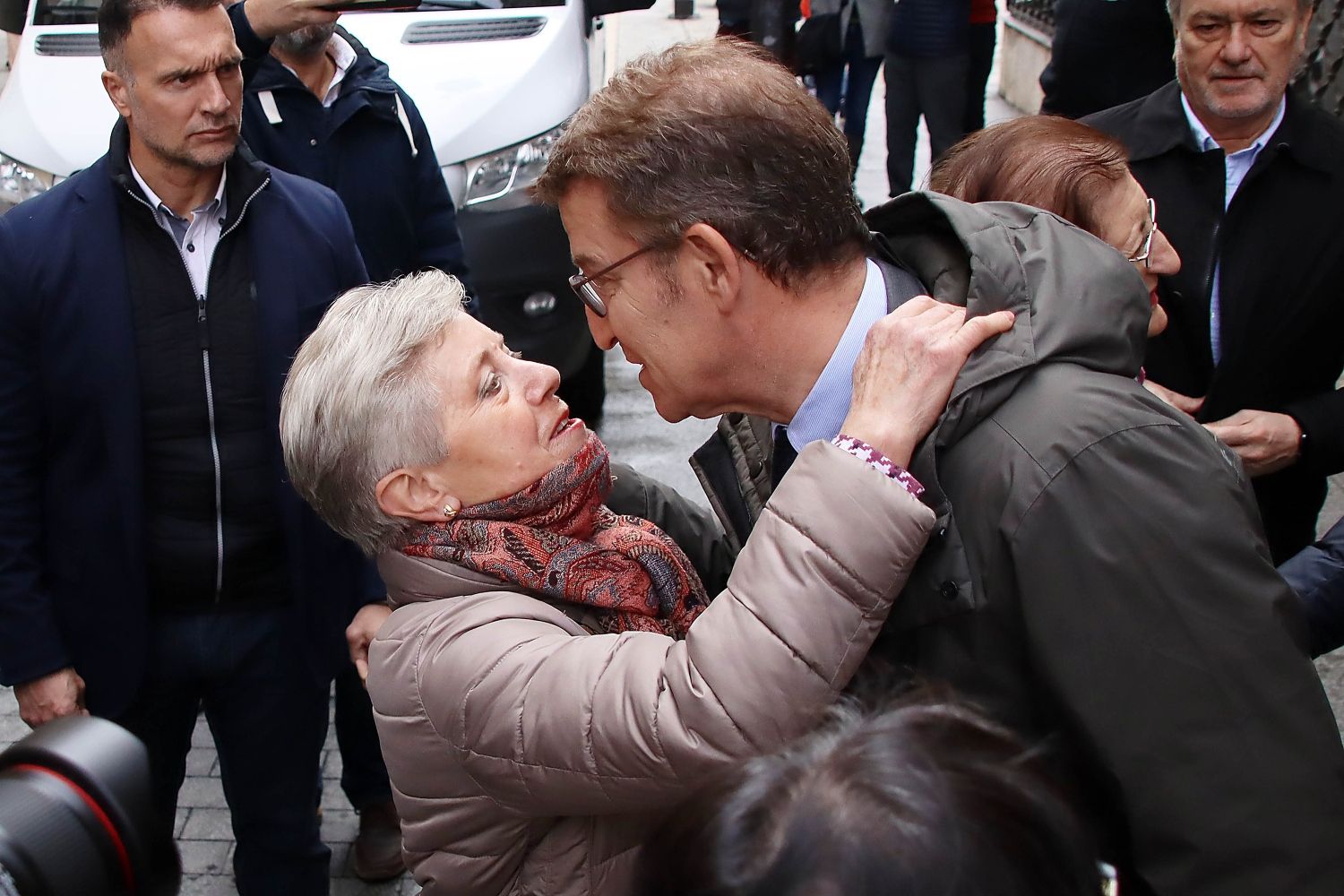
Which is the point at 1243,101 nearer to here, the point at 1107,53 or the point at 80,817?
the point at 1107,53

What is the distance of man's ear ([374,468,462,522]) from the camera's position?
196 centimetres

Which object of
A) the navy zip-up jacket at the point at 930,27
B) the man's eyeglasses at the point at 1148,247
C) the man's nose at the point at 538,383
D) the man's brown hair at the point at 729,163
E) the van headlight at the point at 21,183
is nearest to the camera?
the man's brown hair at the point at 729,163

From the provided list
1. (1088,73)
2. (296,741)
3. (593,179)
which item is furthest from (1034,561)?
(1088,73)

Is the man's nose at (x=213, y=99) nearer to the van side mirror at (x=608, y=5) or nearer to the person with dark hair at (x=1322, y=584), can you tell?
the person with dark hair at (x=1322, y=584)

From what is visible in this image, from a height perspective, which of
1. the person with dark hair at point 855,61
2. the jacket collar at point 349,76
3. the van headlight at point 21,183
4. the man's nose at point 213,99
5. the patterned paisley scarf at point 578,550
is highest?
the man's nose at point 213,99

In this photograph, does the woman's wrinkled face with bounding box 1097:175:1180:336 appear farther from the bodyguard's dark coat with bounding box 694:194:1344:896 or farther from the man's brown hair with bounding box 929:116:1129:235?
the bodyguard's dark coat with bounding box 694:194:1344:896

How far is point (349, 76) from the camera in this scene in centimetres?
372

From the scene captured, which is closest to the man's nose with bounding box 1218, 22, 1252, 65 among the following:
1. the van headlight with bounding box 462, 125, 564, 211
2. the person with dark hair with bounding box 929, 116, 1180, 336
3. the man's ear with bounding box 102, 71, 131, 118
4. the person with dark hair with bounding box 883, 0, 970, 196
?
the person with dark hair with bounding box 929, 116, 1180, 336

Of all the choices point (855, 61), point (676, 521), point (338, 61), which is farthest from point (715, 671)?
point (855, 61)

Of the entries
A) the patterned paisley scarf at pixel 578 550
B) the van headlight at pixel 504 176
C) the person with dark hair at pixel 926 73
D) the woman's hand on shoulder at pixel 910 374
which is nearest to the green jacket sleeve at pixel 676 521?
the patterned paisley scarf at pixel 578 550

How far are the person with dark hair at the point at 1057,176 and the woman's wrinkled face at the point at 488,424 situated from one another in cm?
80

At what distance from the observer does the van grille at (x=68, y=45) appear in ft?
15.9

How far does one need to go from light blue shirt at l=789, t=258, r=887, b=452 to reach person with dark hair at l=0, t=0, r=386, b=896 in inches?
52.9

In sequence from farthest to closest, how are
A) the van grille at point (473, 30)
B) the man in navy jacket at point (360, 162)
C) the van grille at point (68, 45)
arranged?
the van grille at point (473, 30) → the van grille at point (68, 45) → the man in navy jacket at point (360, 162)
